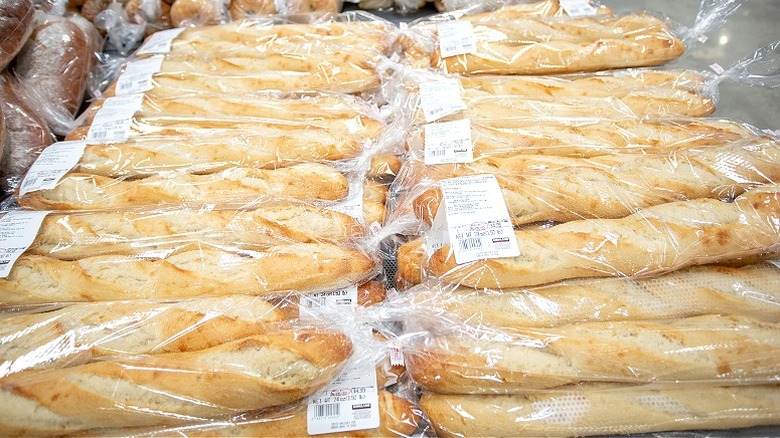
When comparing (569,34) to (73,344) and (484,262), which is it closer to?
(484,262)

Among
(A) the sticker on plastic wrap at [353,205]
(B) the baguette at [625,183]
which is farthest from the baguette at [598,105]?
(A) the sticker on plastic wrap at [353,205]

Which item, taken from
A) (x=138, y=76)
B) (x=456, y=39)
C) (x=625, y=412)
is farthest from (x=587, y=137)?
(x=138, y=76)

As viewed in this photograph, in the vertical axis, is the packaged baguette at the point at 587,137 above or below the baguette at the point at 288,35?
below

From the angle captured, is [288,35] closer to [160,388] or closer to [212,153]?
[212,153]

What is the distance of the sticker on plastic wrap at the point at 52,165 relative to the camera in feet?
5.59

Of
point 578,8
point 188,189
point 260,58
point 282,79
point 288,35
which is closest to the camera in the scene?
point 188,189

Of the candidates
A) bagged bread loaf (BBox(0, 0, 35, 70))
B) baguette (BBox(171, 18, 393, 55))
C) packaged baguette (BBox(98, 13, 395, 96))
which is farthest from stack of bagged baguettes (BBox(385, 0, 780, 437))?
bagged bread loaf (BBox(0, 0, 35, 70))

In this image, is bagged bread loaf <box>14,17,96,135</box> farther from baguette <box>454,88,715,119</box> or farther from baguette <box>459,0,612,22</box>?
baguette <box>459,0,612,22</box>

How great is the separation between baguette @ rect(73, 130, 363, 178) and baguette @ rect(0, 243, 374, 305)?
0.46m

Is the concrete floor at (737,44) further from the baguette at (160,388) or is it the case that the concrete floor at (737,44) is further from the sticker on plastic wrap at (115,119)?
the sticker on plastic wrap at (115,119)

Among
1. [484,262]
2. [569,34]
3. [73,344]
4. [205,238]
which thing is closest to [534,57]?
[569,34]

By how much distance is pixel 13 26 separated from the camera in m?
2.07

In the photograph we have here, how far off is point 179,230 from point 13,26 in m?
1.39

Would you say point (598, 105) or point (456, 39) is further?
point (456, 39)
